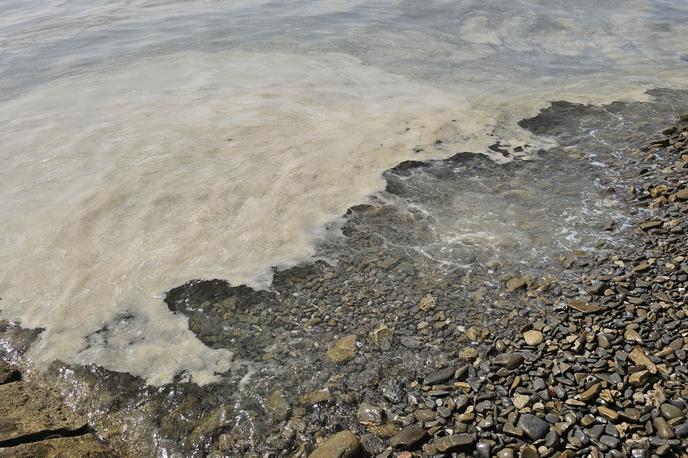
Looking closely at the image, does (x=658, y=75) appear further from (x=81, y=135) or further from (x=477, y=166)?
(x=81, y=135)

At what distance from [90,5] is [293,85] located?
14.1m

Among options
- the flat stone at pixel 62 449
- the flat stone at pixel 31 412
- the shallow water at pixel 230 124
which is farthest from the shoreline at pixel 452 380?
the shallow water at pixel 230 124

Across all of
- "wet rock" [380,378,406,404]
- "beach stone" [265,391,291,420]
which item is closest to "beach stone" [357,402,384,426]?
"wet rock" [380,378,406,404]

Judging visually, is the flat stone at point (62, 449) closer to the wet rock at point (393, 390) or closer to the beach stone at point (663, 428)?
the wet rock at point (393, 390)

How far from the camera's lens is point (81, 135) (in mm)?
10016

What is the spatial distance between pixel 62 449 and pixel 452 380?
10.6 ft

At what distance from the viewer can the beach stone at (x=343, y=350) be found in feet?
17.0

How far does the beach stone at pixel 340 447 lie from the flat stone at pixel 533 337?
1872mm

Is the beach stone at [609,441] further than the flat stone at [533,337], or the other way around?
the flat stone at [533,337]

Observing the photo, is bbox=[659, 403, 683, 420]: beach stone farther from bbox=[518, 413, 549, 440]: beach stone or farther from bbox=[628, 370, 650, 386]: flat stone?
bbox=[518, 413, 549, 440]: beach stone

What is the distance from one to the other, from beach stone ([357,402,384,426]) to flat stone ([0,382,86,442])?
2.42 metres

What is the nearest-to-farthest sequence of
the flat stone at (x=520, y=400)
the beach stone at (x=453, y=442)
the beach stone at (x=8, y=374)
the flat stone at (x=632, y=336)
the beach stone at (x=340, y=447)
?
1. the beach stone at (x=453, y=442)
2. the beach stone at (x=340, y=447)
3. the flat stone at (x=520, y=400)
4. the flat stone at (x=632, y=336)
5. the beach stone at (x=8, y=374)

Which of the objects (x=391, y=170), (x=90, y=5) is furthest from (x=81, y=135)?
(x=90, y=5)

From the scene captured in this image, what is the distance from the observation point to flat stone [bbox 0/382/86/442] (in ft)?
14.3
